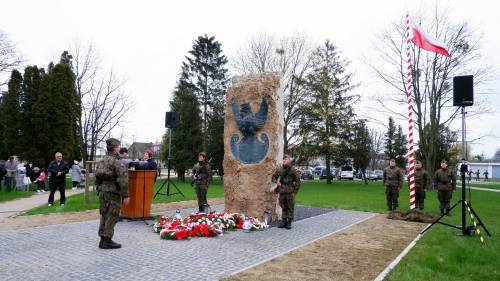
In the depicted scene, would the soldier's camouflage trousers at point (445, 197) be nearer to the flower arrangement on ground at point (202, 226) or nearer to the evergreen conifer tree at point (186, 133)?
the flower arrangement on ground at point (202, 226)

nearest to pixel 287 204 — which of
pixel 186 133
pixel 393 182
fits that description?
pixel 393 182

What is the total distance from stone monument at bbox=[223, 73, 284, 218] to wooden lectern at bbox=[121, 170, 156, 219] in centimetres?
216

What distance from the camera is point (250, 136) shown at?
10383 millimetres

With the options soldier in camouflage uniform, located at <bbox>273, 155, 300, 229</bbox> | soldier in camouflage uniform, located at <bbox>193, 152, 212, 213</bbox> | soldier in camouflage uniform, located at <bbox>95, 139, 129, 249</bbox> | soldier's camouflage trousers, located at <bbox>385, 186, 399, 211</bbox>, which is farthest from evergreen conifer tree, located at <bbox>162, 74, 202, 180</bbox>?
soldier in camouflage uniform, located at <bbox>95, 139, 129, 249</bbox>

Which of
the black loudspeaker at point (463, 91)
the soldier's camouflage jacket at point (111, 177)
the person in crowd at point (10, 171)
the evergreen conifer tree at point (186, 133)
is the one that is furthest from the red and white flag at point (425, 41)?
the evergreen conifer tree at point (186, 133)

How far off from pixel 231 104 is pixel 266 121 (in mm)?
1292

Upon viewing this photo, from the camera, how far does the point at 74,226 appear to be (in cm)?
889

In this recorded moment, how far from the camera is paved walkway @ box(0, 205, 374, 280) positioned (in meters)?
5.18

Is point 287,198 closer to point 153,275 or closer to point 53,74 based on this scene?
point 153,275

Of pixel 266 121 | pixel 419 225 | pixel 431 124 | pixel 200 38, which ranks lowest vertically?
pixel 419 225

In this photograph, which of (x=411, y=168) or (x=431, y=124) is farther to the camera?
(x=431, y=124)

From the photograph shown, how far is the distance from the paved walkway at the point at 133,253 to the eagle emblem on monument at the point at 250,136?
2.18 m

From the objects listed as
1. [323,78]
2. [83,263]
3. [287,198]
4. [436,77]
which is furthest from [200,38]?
[83,263]

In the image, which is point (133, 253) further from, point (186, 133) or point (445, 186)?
point (186, 133)
